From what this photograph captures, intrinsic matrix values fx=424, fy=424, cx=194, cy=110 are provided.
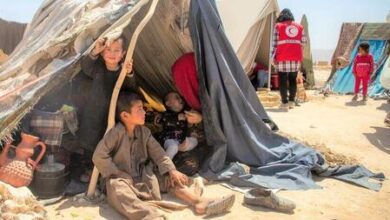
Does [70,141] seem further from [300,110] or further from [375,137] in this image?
[300,110]

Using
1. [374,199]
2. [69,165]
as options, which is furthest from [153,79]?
[374,199]

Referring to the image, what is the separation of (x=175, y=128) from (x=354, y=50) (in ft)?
32.2

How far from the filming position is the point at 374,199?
12.5 feet

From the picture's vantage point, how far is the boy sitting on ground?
3275mm

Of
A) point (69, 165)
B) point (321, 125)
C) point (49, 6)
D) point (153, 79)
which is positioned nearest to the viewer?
point (69, 165)

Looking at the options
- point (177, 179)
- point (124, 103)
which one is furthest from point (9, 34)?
point (177, 179)

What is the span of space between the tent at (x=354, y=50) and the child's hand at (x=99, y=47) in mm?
9385

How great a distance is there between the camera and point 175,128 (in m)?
4.47

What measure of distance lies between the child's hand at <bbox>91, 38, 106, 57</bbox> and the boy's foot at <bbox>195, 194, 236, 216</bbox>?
1606mm

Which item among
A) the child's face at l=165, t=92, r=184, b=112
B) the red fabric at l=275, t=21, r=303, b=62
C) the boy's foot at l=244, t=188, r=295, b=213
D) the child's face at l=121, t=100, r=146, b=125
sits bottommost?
the boy's foot at l=244, t=188, r=295, b=213

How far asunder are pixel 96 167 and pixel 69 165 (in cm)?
68

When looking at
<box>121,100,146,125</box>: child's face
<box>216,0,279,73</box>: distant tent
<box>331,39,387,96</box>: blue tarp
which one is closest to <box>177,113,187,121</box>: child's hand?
<box>121,100,146,125</box>: child's face

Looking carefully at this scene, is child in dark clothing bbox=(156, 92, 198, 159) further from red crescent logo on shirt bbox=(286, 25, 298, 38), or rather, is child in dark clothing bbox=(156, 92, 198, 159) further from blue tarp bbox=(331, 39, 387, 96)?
blue tarp bbox=(331, 39, 387, 96)

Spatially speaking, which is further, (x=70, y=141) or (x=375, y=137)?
(x=375, y=137)
